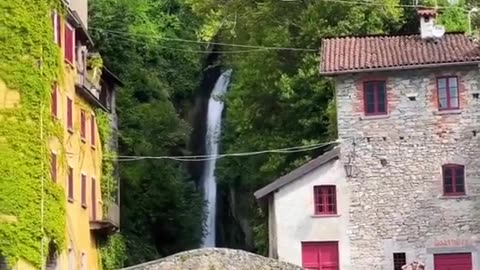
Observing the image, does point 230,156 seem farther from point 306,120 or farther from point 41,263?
point 41,263

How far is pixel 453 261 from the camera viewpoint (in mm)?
35375

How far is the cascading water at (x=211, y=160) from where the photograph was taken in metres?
56.1

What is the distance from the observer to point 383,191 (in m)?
36.1

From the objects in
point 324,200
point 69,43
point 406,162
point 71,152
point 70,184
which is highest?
point 69,43

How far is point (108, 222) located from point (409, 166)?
12.3m

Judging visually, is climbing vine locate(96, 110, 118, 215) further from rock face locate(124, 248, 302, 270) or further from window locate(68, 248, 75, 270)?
rock face locate(124, 248, 302, 270)

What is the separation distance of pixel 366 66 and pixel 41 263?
43.3 ft

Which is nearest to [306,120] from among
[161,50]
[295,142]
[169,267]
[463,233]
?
[295,142]

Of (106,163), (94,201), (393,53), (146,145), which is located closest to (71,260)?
(94,201)

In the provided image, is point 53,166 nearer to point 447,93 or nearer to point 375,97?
point 375,97

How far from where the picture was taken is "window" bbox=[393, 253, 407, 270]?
1397 inches

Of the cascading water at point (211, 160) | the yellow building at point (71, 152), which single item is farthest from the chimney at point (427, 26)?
the cascading water at point (211, 160)

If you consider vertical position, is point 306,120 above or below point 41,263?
above

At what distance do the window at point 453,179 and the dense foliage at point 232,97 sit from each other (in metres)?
6.57
